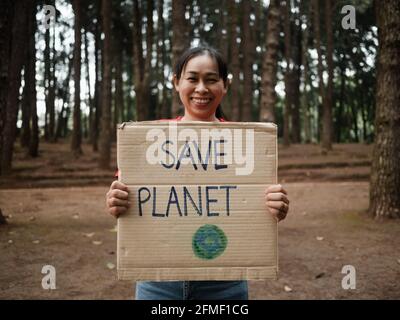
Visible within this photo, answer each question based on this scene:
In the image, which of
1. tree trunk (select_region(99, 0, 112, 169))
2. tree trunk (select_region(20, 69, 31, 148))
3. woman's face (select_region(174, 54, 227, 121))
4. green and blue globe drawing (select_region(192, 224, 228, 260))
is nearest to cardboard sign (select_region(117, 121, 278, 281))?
green and blue globe drawing (select_region(192, 224, 228, 260))

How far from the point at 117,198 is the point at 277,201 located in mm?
616

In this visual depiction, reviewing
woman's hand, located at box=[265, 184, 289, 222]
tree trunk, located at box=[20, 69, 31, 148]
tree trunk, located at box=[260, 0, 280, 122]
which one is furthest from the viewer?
tree trunk, located at box=[20, 69, 31, 148]

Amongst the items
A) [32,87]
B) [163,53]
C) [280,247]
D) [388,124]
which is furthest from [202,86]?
[163,53]

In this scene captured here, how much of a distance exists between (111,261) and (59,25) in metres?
19.8

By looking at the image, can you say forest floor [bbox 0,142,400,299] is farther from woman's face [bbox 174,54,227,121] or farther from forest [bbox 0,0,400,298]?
woman's face [bbox 174,54,227,121]

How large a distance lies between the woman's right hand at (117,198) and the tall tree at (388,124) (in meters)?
5.08

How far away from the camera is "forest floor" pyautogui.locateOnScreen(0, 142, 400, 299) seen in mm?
3793

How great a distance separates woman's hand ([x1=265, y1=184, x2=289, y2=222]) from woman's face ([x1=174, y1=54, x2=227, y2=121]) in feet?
1.56

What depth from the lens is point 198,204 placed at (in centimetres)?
170

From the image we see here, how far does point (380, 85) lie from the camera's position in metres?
6.07

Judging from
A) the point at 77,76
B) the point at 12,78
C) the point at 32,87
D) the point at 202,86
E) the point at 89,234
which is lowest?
the point at 89,234

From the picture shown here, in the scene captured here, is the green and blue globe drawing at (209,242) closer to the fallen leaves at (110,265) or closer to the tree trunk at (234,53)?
the fallen leaves at (110,265)

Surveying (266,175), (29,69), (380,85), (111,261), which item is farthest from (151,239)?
(29,69)

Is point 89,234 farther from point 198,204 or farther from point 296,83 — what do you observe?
point 296,83
